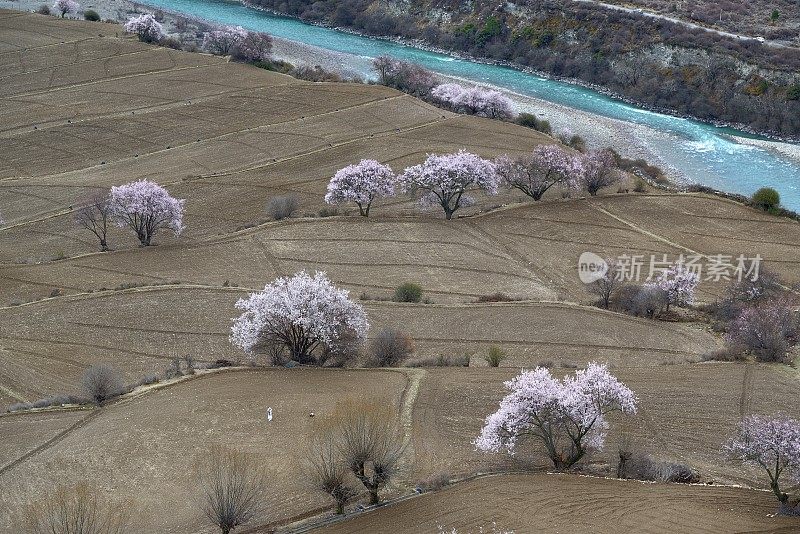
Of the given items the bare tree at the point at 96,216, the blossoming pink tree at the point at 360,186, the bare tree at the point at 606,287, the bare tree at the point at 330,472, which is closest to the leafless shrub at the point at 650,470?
the bare tree at the point at 330,472

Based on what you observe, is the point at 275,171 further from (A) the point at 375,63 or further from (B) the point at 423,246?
(A) the point at 375,63

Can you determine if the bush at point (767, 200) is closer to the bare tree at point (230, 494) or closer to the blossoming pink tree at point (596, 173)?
the blossoming pink tree at point (596, 173)

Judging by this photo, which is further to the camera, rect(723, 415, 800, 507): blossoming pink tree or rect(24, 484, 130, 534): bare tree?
rect(723, 415, 800, 507): blossoming pink tree

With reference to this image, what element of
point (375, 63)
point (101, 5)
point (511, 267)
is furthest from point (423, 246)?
point (101, 5)

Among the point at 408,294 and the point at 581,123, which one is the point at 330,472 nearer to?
the point at 408,294

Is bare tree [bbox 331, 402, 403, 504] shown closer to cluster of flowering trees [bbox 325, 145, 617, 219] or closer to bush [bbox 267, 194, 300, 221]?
bush [bbox 267, 194, 300, 221]

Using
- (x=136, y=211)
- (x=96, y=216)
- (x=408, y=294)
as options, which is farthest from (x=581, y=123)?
→ (x=96, y=216)

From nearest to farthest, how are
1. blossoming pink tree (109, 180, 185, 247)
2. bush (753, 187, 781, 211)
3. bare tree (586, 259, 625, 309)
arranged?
bare tree (586, 259, 625, 309)
blossoming pink tree (109, 180, 185, 247)
bush (753, 187, 781, 211)

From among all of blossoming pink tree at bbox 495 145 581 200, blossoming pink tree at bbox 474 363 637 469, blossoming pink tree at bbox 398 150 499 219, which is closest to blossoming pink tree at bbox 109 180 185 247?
blossoming pink tree at bbox 398 150 499 219
